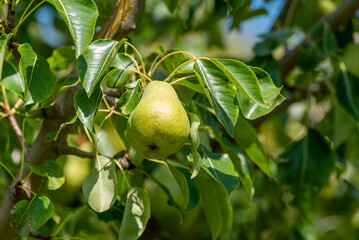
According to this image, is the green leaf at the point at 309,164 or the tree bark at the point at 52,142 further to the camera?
the green leaf at the point at 309,164

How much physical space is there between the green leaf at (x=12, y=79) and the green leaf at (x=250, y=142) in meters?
0.44

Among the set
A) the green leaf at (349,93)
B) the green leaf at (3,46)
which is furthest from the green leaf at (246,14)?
the green leaf at (3,46)

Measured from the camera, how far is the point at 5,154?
1193 mm

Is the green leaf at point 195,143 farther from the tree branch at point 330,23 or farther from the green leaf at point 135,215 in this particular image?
the tree branch at point 330,23

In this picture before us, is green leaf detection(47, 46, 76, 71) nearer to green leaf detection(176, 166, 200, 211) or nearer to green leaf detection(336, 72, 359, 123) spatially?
green leaf detection(176, 166, 200, 211)

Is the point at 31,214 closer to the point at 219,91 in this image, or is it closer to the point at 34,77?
the point at 34,77

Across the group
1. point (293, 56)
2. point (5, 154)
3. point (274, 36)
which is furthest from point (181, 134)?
point (293, 56)


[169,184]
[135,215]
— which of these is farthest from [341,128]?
[135,215]

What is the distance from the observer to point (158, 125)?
772 mm

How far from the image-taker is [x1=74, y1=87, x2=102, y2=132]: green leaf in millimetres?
809

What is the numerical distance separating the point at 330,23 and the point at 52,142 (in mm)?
1018

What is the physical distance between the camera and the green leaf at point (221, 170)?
0.92 meters

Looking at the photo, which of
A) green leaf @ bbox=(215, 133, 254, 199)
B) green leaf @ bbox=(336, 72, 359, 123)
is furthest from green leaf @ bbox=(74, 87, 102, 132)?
green leaf @ bbox=(336, 72, 359, 123)

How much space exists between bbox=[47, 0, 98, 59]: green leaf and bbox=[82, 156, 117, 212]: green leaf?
0.22 m
